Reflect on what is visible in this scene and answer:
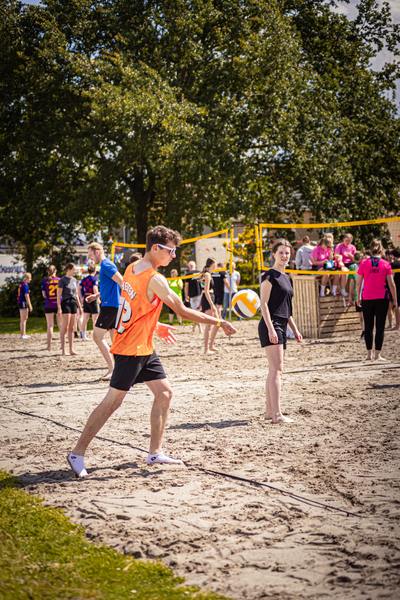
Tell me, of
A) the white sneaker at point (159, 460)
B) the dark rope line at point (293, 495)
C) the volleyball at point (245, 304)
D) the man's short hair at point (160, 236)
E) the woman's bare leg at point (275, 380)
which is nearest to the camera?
the dark rope line at point (293, 495)

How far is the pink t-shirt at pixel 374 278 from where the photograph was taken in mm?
9742

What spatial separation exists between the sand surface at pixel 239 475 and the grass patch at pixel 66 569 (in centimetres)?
13

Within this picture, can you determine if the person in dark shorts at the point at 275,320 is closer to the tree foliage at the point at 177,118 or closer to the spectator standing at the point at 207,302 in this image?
the spectator standing at the point at 207,302

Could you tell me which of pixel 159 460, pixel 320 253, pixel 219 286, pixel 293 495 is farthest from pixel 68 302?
pixel 293 495

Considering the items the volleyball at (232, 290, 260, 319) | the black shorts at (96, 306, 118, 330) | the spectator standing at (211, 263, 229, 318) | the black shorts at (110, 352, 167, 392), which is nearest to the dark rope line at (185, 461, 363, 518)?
the black shorts at (110, 352, 167, 392)

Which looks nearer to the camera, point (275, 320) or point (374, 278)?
point (275, 320)

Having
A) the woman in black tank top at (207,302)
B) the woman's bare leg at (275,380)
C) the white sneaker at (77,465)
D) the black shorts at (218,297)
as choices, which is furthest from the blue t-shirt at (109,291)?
the black shorts at (218,297)

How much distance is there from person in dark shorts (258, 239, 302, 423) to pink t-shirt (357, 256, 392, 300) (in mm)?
3941

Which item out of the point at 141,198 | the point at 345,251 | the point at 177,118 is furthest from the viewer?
the point at 141,198

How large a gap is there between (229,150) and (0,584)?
1966 cm

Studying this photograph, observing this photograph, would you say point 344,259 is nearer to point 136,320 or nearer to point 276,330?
point 276,330

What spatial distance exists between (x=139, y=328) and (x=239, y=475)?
1.41 meters

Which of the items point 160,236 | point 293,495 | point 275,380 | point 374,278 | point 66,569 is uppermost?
point 160,236

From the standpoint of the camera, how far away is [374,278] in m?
9.81
